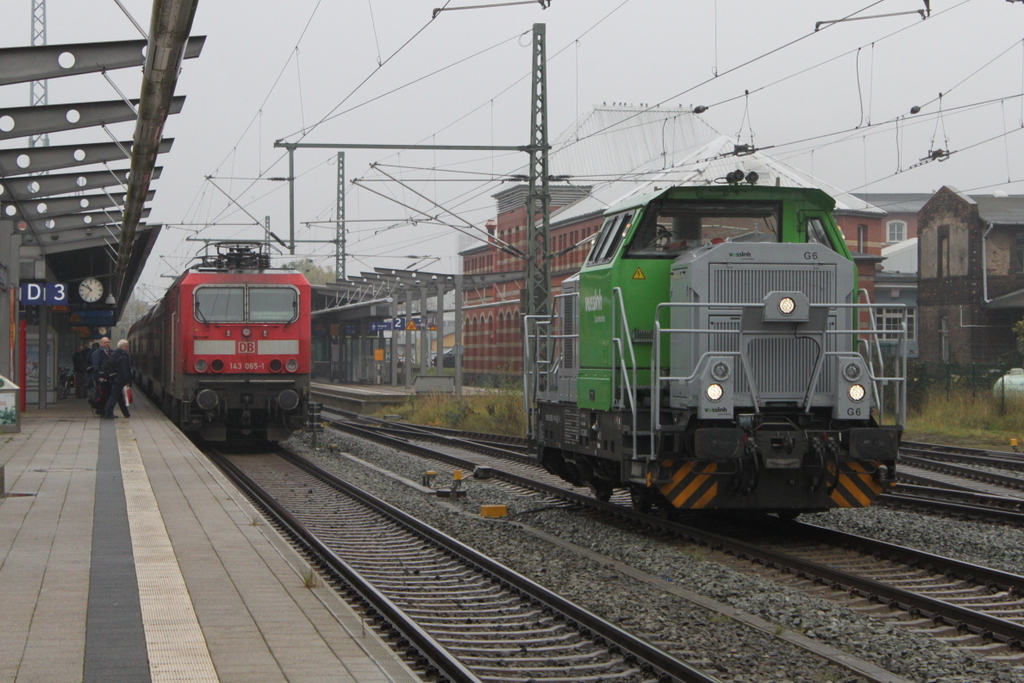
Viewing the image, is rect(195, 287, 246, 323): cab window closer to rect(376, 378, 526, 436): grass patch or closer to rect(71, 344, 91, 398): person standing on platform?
rect(376, 378, 526, 436): grass patch

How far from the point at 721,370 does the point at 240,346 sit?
39.8 feet

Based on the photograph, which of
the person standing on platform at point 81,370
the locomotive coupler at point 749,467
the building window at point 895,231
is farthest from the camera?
the building window at point 895,231

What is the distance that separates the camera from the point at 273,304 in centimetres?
2017

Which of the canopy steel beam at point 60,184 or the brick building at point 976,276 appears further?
the brick building at point 976,276

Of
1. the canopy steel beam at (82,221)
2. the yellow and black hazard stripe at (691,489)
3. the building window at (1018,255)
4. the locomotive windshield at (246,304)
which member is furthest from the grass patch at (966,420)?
the building window at (1018,255)

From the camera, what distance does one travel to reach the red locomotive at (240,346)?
19734 mm

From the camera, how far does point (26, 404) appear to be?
2877 centimetres

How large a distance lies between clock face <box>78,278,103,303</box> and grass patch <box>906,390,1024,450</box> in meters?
21.4

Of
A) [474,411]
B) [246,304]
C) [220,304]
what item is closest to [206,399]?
[220,304]

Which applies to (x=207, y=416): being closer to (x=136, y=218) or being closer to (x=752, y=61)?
(x=136, y=218)

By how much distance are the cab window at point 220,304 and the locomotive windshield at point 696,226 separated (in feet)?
36.4

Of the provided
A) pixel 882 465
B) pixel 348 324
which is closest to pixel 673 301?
pixel 882 465

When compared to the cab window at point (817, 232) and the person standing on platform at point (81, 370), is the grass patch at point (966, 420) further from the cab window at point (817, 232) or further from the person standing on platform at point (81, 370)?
the person standing on platform at point (81, 370)

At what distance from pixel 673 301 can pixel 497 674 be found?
16.8 ft
